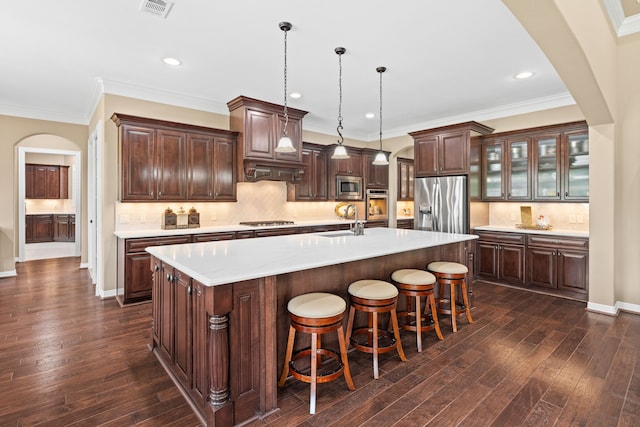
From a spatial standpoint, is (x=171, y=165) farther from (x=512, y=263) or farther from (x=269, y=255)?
(x=512, y=263)

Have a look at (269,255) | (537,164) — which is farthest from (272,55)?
(537,164)

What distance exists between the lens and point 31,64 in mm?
3805

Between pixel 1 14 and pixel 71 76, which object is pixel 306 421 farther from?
pixel 71 76

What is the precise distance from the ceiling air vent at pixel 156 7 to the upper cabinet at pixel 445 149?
4.34m

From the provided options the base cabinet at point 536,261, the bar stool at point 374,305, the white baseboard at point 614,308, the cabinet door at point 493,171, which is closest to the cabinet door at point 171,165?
the bar stool at point 374,305

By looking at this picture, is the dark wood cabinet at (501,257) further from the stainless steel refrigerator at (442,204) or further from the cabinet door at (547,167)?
the cabinet door at (547,167)

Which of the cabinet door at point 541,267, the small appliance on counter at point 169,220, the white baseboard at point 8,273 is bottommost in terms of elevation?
the white baseboard at point 8,273

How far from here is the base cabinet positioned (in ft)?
14.3

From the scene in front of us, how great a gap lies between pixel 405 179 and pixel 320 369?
6.02 metres

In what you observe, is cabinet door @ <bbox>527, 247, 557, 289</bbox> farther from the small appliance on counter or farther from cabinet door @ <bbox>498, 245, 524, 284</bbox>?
the small appliance on counter

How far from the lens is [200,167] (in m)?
4.87

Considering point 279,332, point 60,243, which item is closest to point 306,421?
point 279,332

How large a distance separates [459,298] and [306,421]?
2.61 metres

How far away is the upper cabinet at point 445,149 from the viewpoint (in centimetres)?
528
